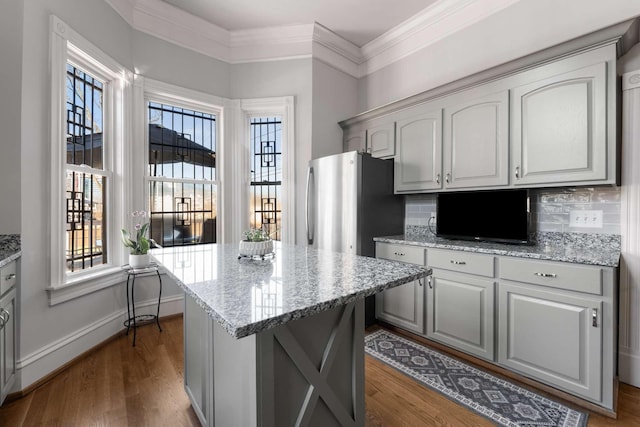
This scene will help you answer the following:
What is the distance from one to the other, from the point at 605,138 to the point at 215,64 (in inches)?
147

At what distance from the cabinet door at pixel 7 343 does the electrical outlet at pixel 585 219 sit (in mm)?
3713

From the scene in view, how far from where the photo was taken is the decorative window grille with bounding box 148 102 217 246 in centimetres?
324

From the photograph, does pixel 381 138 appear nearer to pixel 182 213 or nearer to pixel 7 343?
pixel 182 213

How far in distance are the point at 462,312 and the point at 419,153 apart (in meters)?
1.48

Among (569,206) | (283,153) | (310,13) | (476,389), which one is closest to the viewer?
(476,389)

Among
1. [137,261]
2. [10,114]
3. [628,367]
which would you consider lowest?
[628,367]

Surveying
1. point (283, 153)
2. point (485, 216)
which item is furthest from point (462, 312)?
point (283, 153)

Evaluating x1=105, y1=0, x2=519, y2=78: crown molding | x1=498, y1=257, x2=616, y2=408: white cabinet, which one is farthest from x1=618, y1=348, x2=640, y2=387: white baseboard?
x1=105, y1=0, x2=519, y2=78: crown molding

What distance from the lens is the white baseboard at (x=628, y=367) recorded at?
77.8 inches

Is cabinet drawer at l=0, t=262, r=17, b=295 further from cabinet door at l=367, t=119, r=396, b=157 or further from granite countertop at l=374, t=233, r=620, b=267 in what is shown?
cabinet door at l=367, t=119, r=396, b=157

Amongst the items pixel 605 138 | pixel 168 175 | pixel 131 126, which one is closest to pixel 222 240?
pixel 168 175

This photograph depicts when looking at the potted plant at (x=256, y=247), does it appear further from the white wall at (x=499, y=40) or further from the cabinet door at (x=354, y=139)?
the white wall at (x=499, y=40)

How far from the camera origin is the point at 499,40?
267 centimetres

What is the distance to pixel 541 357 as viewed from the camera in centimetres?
192
